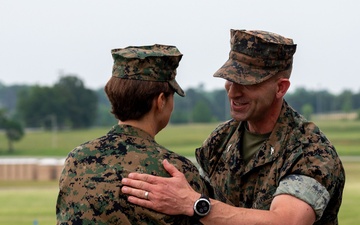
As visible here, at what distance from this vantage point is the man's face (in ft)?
16.2

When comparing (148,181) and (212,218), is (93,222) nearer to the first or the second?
(148,181)

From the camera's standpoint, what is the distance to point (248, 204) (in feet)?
16.9

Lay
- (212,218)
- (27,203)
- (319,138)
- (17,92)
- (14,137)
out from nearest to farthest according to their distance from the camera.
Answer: (212,218) → (319,138) → (27,203) → (14,137) → (17,92)

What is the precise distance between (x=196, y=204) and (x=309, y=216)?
690 mm

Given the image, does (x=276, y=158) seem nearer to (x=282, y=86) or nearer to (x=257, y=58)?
(x=282, y=86)

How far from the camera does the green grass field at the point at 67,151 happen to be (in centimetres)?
2931

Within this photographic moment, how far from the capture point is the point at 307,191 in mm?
4555

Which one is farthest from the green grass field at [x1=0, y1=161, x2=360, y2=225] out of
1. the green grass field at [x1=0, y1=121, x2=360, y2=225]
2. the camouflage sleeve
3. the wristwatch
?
the wristwatch

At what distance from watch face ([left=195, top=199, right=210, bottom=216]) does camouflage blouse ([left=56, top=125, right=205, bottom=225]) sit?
0.45 ft

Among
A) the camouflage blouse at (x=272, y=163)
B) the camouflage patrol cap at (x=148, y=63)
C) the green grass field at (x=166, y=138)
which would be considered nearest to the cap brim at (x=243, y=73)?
the camouflage blouse at (x=272, y=163)

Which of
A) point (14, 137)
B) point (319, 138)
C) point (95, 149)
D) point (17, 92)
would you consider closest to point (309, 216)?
point (319, 138)

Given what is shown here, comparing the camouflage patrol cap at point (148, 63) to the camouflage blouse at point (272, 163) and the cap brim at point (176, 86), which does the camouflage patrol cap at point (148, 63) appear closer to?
the cap brim at point (176, 86)

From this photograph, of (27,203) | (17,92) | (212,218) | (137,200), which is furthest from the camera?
(17,92)

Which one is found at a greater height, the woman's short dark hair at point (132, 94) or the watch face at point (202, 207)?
the woman's short dark hair at point (132, 94)
